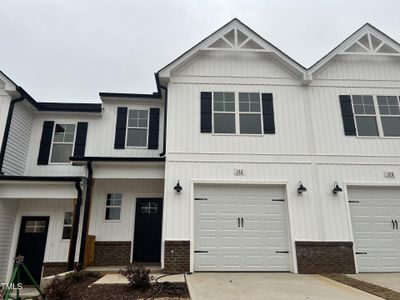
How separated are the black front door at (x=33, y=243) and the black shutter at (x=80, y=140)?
2596mm

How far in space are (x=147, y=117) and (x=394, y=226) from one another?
934 cm

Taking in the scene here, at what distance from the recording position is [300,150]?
359 inches

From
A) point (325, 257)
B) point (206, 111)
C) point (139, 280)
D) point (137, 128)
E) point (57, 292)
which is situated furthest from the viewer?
point (137, 128)

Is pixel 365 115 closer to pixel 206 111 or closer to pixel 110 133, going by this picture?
pixel 206 111

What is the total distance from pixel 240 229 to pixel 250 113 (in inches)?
150

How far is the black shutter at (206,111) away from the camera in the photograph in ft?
30.3

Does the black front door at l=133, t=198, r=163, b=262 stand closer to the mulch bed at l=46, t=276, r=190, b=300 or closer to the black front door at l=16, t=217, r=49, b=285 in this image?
the black front door at l=16, t=217, r=49, b=285

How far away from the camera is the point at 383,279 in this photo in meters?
7.20

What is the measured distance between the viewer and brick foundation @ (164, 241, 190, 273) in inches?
311

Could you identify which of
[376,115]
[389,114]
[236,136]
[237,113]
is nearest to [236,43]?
[237,113]

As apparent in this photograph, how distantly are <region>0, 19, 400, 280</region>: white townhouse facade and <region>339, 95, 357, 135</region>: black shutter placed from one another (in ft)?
0.13

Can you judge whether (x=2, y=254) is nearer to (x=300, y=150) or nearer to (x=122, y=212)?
(x=122, y=212)

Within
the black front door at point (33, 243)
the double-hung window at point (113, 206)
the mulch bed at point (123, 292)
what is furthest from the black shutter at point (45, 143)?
the mulch bed at point (123, 292)

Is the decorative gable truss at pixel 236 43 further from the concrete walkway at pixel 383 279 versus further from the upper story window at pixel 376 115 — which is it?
the concrete walkway at pixel 383 279
